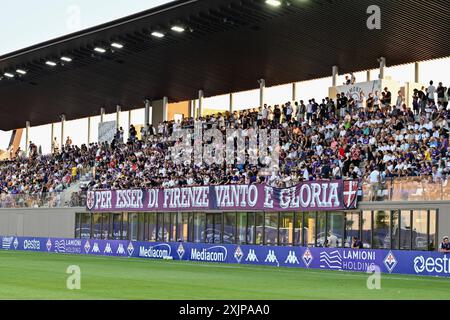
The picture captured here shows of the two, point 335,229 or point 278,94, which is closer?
point 335,229

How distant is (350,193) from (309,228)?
3.99 m

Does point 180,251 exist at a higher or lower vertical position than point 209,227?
lower

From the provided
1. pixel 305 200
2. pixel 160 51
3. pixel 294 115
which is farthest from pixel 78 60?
pixel 305 200

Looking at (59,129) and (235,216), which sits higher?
(59,129)

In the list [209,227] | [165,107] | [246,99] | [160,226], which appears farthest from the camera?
[165,107]

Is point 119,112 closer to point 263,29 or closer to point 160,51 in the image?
point 160,51

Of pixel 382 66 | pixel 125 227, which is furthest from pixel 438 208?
pixel 125 227

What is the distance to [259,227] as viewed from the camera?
149 feet

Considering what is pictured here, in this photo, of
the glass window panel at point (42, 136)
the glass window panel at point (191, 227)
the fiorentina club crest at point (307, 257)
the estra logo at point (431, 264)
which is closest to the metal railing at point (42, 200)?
the glass window panel at point (191, 227)

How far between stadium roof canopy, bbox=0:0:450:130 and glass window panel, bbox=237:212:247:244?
30.5 feet

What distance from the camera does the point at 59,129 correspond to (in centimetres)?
8200

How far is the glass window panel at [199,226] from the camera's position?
48969 mm

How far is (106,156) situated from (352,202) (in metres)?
27.7

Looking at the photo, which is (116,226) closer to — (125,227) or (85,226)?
(125,227)
